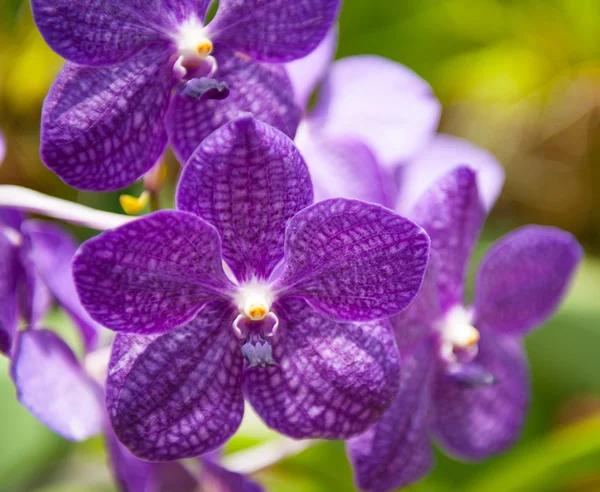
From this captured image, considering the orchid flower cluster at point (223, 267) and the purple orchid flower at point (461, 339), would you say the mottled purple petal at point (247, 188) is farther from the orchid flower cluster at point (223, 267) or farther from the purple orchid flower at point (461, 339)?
the purple orchid flower at point (461, 339)

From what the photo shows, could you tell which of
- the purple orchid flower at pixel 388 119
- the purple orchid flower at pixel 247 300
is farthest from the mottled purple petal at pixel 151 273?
the purple orchid flower at pixel 388 119

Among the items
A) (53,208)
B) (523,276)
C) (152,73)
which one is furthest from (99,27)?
(523,276)

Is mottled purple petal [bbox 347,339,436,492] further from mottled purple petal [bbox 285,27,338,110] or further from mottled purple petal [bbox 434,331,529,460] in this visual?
mottled purple petal [bbox 285,27,338,110]

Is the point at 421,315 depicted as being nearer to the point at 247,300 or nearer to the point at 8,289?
the point at 247,300

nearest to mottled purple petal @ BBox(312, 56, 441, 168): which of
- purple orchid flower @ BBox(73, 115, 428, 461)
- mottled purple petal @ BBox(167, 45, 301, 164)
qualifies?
mottled purple petal @ BBox(167, 45, 301, 164)

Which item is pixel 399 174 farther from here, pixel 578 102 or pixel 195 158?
pixel 578 102

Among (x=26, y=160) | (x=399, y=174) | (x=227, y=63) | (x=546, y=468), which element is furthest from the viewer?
(x=26, y=160)

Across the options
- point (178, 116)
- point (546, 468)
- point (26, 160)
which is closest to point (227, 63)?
point (178, 116)
